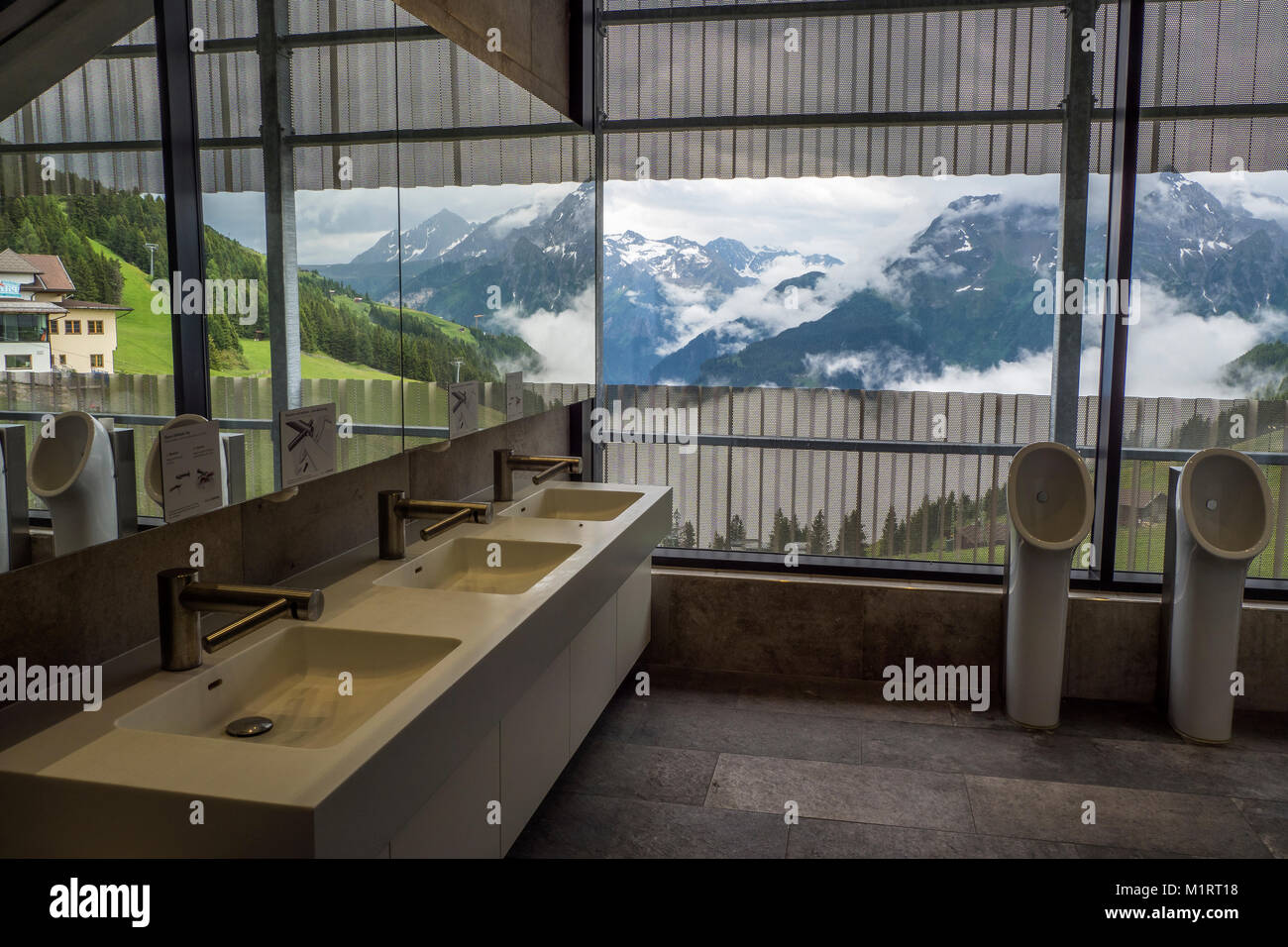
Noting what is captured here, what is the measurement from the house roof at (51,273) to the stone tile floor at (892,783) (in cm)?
205

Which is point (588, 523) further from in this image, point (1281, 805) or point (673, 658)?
point (1281, 805)

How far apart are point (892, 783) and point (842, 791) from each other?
197 mm

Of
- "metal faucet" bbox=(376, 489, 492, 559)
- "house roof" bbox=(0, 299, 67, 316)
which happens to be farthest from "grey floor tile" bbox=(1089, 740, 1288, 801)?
"house roof" bbox=(0, 299, 67, 316)

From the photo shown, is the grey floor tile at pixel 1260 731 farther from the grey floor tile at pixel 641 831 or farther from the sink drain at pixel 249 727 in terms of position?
the sink drain at pixel 249 727

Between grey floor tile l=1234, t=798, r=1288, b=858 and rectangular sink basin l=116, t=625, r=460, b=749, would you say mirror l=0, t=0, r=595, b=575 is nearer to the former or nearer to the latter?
rectangular sink basin l=116, t=625, r=460, b=749

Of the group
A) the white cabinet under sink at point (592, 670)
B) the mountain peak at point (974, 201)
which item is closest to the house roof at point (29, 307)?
the white cabinet under sink at point (592, 670)

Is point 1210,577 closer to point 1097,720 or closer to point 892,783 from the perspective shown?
point 1097,720

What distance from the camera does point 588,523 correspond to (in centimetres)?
330

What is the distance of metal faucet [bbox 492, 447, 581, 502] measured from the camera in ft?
12.0

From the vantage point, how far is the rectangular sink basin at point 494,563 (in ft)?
9.55

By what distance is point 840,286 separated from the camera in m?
5.30

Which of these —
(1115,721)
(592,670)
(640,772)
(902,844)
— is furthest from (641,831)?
(1115,721)

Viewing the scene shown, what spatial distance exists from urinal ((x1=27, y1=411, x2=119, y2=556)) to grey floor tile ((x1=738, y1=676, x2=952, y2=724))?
2939 millimetres
